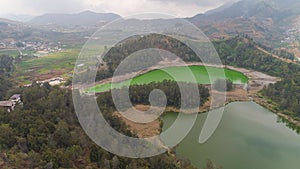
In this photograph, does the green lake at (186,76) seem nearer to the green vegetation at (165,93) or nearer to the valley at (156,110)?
the valley at (156,110)

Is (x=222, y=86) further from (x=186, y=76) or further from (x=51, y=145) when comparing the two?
(x=51, y=145)

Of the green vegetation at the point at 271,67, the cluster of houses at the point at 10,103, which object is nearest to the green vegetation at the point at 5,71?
the cluster of houses at the point at 10,103

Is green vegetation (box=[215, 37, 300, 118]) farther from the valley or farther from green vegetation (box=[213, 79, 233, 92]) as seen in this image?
green vegetation (box=[213, 79, 233, 92])

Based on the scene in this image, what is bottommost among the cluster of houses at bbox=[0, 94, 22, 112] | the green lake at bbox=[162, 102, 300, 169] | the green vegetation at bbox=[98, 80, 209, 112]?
the green lake at bbox=[162, 102, 300, 169]

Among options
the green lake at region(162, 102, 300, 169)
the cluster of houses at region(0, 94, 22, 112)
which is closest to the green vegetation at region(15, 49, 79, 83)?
the cluster of houses at region(0, 94, 22, 112)

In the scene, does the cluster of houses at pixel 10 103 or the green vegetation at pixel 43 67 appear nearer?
the cluster of houses at pixel 10 103

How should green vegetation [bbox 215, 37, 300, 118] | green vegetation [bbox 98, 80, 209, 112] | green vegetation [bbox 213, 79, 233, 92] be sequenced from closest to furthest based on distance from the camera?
1. green vegetation [bbox 98, 80, 209, 112]
2. green vegetation [bbox 215, 37, 300, 118]
3. green vegetation [bbox 213, 79, 233, 92]

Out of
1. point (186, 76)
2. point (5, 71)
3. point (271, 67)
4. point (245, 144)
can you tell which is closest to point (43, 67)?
point (5, 71)
